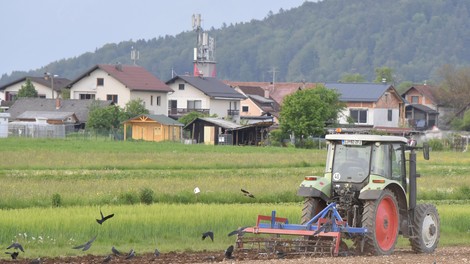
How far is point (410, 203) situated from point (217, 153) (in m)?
37.5

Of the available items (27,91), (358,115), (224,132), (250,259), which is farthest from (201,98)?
(250,259)

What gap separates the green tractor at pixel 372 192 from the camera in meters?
19.0

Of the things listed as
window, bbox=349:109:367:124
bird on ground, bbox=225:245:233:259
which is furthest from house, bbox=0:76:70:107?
bird on ground, bbox=225:245:233:259

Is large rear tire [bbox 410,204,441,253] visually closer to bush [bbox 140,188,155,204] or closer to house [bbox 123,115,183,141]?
bush [bbox 140,188,155,204]

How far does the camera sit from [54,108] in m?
90.0

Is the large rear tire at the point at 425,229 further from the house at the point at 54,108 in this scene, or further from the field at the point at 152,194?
the house at the point at 54,108

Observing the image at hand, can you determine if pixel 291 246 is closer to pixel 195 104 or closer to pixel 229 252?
pixel 229 252

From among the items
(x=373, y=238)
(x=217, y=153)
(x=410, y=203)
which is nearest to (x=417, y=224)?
(x=410, y=203)

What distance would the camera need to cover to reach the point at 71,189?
31.4 meters

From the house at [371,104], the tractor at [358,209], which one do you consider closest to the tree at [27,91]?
the house at [371,104]

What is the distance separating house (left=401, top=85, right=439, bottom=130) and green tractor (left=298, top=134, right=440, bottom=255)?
89017mm

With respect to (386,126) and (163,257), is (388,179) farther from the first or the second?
(386,126)

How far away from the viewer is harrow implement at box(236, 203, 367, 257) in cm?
1859

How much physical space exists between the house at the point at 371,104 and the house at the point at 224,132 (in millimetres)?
21194
